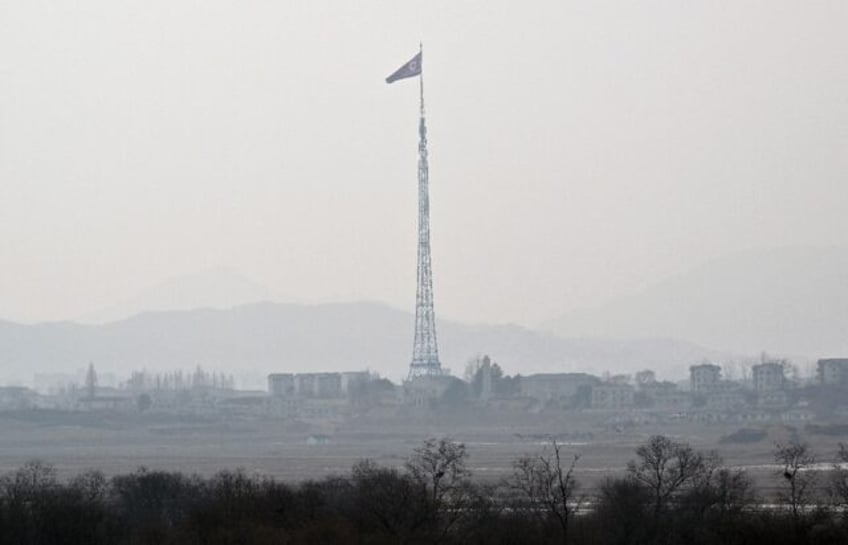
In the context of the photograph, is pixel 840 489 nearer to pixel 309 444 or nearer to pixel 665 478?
pixel 665 478

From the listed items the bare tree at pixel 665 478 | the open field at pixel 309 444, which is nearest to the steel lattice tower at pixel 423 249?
the open field at pixel 309 444

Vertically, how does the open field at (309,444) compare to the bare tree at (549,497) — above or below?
above

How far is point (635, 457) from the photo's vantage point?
286 feet

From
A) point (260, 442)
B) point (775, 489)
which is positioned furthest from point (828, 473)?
point (260, 442)

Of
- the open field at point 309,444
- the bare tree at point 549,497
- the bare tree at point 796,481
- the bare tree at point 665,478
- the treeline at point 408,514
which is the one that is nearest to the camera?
the treeline at point 408,514

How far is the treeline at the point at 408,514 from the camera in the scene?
141ft

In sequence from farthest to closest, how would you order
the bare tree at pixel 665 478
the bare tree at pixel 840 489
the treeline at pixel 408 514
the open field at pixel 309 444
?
the open field at pixel 309 444
the bare tree at pixel 840 489
the bare tree at pixel 665 478
the treeline at pixel 408 514

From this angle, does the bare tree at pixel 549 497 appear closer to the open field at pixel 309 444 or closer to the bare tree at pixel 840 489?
the bare tree at pixel 840 489

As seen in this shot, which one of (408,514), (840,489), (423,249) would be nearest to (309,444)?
(423,249)

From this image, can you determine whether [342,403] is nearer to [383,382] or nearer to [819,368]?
[383,382]

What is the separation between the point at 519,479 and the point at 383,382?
301ft

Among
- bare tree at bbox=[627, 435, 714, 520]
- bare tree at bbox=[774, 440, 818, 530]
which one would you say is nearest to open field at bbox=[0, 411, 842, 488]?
bare tree at bbox=[774, 440, 818, 530]

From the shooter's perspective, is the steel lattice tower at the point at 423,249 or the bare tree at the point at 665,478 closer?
the bare tree at the point at 665,478

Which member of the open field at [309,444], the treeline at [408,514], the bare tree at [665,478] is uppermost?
the open field at [309,444]
